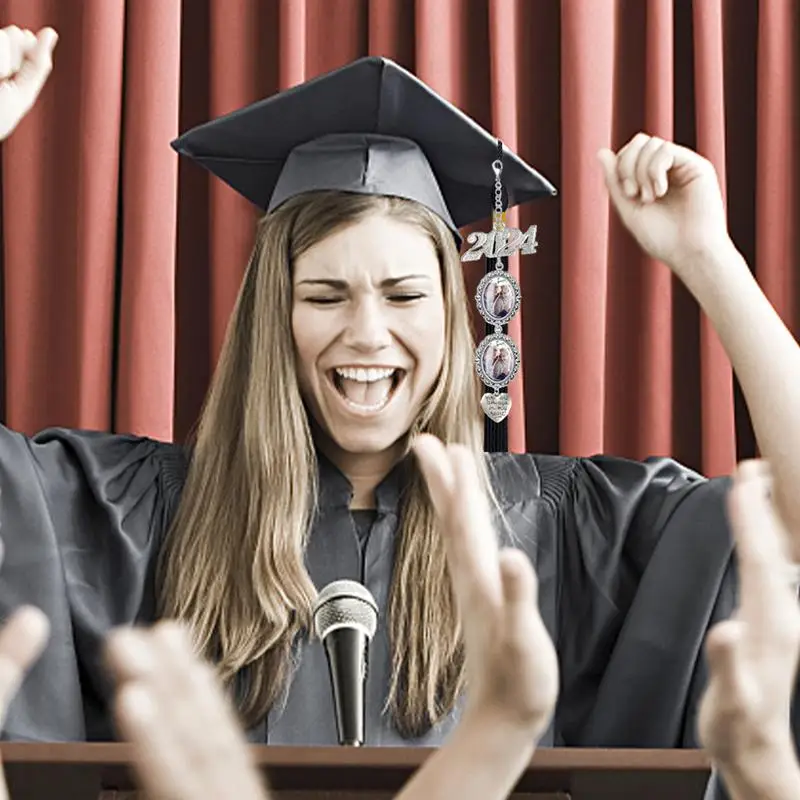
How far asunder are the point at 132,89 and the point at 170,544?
748 mm

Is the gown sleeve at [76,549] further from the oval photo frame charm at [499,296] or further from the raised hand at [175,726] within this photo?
the raised hand at [175,726]

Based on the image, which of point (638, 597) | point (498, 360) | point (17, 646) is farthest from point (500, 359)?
point (17, 646)

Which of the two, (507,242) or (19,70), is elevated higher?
(19,70)

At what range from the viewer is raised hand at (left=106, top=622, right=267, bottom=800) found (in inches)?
25.9

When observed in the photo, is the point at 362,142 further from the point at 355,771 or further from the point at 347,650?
the point at 355,771

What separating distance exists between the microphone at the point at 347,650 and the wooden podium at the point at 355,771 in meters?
0.13

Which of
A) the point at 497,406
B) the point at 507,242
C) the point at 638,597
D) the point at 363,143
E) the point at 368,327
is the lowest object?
the point at 638,597

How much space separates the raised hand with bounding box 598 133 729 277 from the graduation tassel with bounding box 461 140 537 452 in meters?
0.17

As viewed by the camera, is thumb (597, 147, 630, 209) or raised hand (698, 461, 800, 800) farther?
thumb (597, 147, 630, 209)

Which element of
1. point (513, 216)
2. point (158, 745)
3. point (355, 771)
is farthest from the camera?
point (513, 216)

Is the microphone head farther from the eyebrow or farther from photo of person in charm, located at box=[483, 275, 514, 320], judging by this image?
photo of person in charm, located at box=[483, 275, 514, 320]

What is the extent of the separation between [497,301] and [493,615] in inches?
46.9

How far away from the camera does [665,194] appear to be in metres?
1.81

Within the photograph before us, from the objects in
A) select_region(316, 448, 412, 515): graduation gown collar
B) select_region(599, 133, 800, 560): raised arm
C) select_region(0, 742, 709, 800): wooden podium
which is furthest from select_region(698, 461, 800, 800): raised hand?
select_region(316, 448, 412, 515): graduation gown collar
